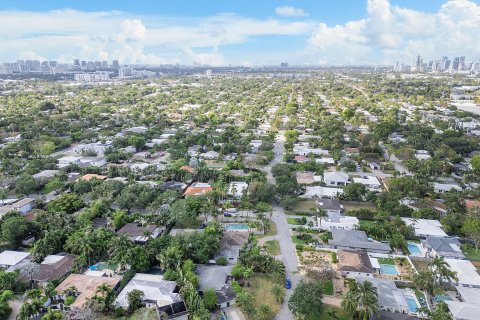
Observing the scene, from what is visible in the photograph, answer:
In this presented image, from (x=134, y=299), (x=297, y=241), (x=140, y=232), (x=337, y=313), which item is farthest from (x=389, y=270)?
(x=140, y=232)

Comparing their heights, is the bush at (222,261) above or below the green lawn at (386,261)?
above

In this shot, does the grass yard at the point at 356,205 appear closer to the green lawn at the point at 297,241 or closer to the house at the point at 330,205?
the house at the point at 330,205

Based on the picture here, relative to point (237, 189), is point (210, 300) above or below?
below

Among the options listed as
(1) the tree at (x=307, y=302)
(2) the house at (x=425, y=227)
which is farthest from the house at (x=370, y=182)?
(1) the tree at (x=307, y=302)

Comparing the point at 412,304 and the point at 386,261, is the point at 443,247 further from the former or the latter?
the point at 412,304

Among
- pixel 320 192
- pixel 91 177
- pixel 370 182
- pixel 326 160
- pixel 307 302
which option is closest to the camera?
pixel 307 302

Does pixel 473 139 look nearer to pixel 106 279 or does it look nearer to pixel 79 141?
pixel 106 279

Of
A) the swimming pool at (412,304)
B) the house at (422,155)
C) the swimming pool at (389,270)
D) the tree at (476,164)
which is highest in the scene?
the tree at (476,164)

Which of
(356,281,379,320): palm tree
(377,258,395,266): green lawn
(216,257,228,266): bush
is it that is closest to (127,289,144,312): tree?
(216,257,228,266): bush
